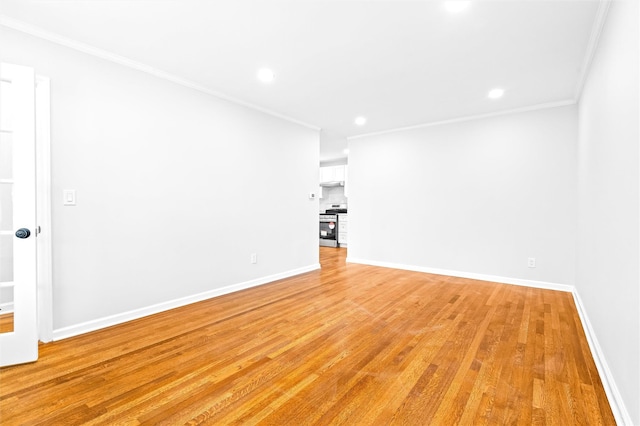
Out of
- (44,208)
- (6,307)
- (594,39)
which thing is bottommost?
(6,307)

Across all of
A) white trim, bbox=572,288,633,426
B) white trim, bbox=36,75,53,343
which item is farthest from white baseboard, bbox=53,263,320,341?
white trim, bbox=572,288,633,426

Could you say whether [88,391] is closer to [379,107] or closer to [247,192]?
[247,192]

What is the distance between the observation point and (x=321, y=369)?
1976 millimetres

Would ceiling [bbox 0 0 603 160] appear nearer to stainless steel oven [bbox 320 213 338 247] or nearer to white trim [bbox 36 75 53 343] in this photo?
white trim [bbox 36 75 53 343]

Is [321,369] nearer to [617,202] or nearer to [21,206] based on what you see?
[617,202]

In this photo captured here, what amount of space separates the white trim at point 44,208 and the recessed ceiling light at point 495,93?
4.39 meters

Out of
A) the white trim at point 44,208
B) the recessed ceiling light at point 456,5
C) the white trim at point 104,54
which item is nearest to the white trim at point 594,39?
the recessed ceiling light at point 456,5

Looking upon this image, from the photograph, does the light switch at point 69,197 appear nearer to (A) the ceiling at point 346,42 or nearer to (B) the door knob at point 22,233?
(B) the door knob at point 22,233

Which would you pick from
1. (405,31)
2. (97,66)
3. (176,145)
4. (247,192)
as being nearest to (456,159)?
(405,31)

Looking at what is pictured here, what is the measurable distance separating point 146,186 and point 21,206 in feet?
3.22

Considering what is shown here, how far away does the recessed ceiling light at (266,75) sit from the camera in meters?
2.99

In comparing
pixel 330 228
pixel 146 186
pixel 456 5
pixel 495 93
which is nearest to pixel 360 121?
pixel 495 93

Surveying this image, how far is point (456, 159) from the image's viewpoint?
4621 millimetres

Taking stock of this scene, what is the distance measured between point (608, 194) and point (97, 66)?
4.09 meters
